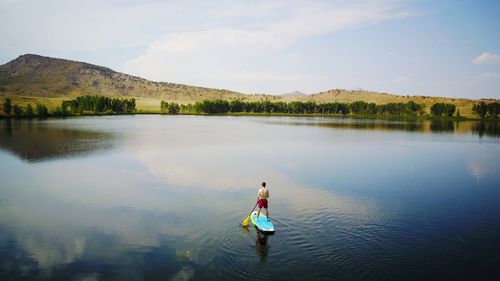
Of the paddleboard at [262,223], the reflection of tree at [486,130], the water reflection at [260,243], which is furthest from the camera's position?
the reflection of tree at [486,130]

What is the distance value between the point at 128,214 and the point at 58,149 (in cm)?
3336

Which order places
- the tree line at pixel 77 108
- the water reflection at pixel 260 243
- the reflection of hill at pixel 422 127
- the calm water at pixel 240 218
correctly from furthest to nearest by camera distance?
the tree line at pixel 77 108 < the reflection of hill at pixel 422 127 < the water reflection at pixel 260 243 < the calm water at pixel 240 218

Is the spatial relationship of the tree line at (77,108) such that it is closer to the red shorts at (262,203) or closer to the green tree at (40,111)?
the green tree at (40,111)

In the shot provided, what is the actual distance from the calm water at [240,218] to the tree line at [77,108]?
95.0m

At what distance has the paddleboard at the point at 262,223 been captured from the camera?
2016 centimetres

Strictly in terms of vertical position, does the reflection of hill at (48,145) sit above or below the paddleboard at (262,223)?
above

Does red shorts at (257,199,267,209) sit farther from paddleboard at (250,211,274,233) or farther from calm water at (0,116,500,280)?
calm water at (0,116,500,280)

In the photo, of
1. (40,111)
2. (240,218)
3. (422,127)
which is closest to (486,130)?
(422,127)

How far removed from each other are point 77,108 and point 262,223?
162 metres

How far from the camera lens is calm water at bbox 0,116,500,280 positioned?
16453 mm

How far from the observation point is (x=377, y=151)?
5609cm

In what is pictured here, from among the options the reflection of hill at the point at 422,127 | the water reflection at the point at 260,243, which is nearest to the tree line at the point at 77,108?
the reflection of hill at the point at 422,127

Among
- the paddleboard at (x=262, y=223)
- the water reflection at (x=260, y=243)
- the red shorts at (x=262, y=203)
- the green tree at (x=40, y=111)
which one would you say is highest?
the green tree at (x=40, y=111)

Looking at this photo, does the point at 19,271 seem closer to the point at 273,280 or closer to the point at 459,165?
the point at 273,280
